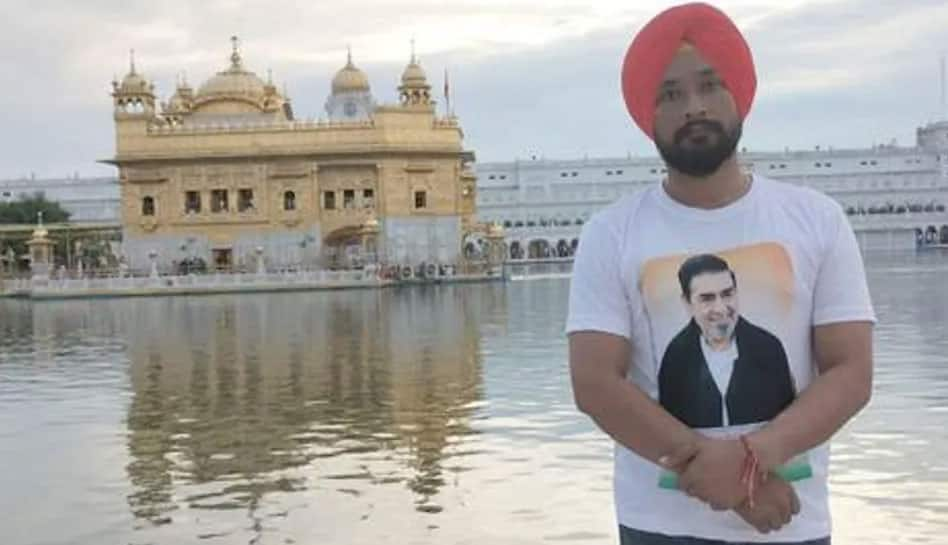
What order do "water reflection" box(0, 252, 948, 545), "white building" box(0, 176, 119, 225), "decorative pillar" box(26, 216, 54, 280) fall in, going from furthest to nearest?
"white building" box(0, 176, 119, 225), "decorative pillar" box(26, 216, 54, 280), "water reflection" box(0, 252, 948, 545)

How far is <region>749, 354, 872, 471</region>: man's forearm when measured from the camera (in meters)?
2.72

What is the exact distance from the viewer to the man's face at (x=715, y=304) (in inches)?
109

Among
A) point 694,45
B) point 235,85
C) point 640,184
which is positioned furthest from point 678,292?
point 640,184

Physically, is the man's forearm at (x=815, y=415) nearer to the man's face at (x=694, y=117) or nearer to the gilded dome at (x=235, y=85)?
the man's face at (x=694, y=117)

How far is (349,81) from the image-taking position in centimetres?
7562

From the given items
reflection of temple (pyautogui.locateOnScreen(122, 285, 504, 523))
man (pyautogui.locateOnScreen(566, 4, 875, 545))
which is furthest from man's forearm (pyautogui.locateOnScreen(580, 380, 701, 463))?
reflection of temple (pyautogui.locateOnScreen(122, 285, 504, 523))

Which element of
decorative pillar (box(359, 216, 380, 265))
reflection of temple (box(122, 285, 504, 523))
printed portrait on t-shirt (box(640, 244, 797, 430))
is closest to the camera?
printed portrait on t-shirt (box(640, 244, 797, 430))

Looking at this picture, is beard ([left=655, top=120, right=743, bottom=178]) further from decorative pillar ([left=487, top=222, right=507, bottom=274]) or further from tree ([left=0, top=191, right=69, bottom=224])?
tree ([left=0, top=191, right=69, bottom=224])

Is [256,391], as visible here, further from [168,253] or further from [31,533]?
[168,253]

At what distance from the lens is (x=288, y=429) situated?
11.1 meters

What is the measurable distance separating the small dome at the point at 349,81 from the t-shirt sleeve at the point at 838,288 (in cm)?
7316

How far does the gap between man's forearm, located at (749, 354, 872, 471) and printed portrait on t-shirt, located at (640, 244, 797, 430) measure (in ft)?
0.22

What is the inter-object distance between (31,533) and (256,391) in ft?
23.2

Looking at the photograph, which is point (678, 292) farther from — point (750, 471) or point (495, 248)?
point (495, 248)
